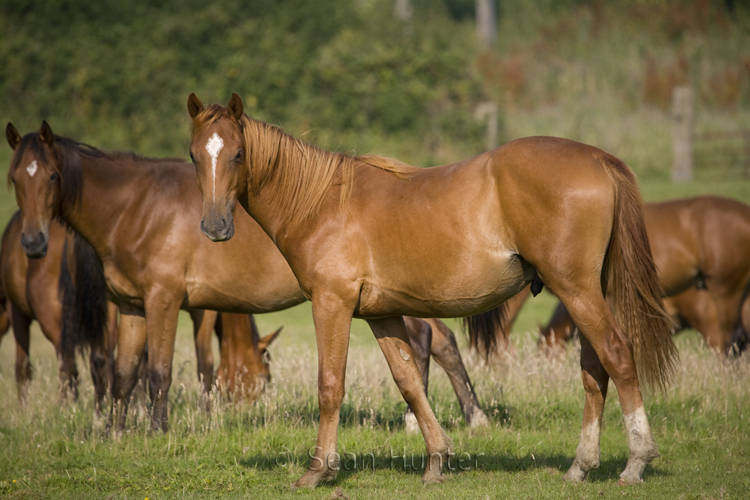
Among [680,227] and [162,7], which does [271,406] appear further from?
[162,7]

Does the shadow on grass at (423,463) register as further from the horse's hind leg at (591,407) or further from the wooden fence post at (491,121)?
the wooden fence post at (491,121)

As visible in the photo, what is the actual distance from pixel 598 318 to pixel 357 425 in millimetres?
2757

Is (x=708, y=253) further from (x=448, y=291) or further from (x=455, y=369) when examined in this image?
(x=448, y=291)

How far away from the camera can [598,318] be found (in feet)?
13.3

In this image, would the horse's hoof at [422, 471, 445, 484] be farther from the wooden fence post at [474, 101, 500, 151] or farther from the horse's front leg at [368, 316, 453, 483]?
the wooden fence post at [474, 101, 500, 151]

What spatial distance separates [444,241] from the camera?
14.0ft

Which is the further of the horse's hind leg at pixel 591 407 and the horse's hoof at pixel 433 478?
the horse's hoof at pixel 433 478

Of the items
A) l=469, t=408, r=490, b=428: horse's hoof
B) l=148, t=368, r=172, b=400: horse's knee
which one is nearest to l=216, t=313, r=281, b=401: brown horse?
l=148, t=368, r=172, b=400: horse's knee

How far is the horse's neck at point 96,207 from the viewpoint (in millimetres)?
6035

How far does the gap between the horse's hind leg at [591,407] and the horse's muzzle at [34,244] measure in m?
4.25

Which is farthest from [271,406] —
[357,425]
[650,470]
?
[650,470]

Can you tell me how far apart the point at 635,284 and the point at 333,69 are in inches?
764

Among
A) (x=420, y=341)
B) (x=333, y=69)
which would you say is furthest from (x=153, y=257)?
(x=333, y=69)

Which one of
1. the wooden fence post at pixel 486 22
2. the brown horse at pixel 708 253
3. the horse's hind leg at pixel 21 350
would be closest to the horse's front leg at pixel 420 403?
the brown horse at pixel 708 253
